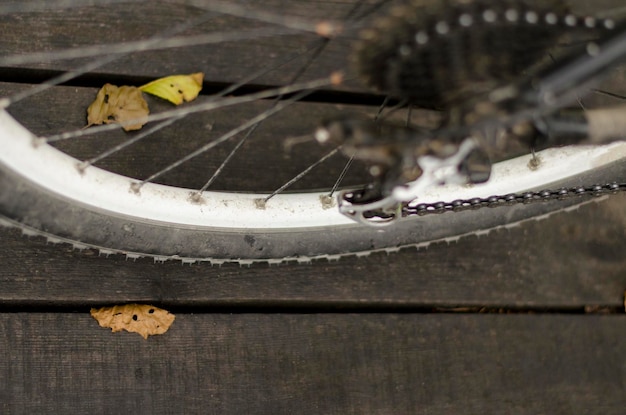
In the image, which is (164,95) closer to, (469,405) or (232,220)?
(232,220)

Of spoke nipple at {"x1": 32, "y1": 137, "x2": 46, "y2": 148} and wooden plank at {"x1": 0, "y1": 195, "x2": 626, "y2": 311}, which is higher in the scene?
spoke nipple at {"x1": 32, "y1": 137, "x2": 46, "y2": 148}

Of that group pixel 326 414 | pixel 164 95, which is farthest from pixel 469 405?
pixel 164 95

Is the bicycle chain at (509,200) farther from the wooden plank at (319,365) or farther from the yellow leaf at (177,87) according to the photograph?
the yellow leaf at (177,87)

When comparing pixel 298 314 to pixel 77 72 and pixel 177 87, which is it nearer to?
pixel 177 87

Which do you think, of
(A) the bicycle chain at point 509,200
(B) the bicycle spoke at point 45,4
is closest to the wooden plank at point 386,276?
(A) the bicycle chain at point 509,200

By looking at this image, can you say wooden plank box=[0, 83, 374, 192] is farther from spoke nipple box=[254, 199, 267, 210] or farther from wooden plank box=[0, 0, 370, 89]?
spoke nipple box=[254, 199, 267, 210]

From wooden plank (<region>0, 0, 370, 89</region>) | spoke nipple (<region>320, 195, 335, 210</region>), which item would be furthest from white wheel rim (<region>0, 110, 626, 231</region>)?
wooden plank (<region>0, 0, 370, 89</region>)
